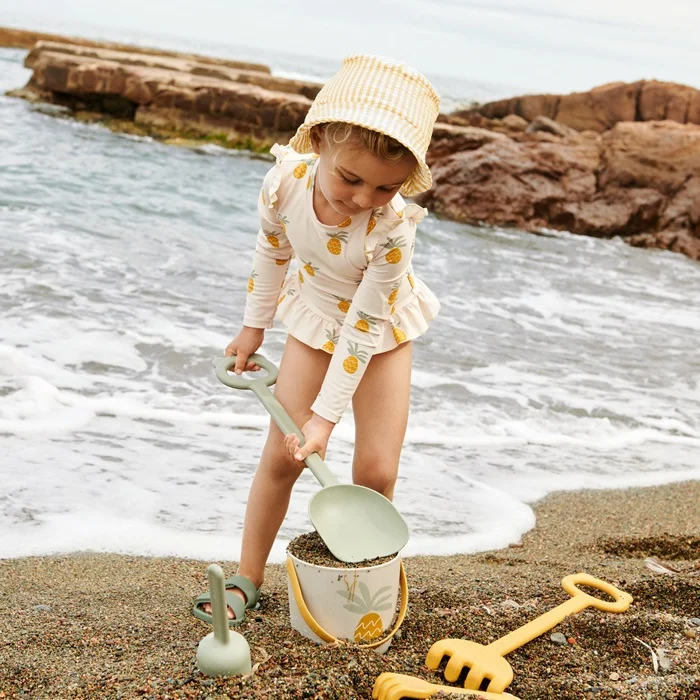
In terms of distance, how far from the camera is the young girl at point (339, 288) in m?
1.96

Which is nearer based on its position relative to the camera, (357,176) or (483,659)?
(483,659)

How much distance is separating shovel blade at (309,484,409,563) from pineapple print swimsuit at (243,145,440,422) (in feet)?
0.64

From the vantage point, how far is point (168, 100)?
16109mm

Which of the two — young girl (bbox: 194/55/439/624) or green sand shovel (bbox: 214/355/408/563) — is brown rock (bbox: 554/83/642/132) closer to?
young girl (bbox: 194/55/439/624)

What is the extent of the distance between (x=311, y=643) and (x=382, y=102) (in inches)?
47.2

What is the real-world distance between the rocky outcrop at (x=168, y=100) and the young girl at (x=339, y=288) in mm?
13457

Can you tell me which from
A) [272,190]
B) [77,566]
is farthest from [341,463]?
[272,190]

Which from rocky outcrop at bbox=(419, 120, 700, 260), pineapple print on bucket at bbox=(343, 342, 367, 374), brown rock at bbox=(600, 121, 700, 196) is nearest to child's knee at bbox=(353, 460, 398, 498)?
pineapple print on bucket at bbox=(343, 342, 367, 374)

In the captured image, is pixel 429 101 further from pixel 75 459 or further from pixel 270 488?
pixel 75 459

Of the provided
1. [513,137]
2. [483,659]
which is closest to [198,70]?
[513,137]

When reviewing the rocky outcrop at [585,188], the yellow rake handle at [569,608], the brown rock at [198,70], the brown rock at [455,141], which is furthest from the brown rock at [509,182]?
the yellow rake handle at [569,608]

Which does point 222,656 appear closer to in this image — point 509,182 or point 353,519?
point 353,519

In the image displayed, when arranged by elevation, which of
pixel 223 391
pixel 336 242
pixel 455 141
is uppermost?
→ pixel 455 141

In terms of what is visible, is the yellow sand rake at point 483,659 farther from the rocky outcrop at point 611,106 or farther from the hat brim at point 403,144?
the rocky outcrop at point 611,106
